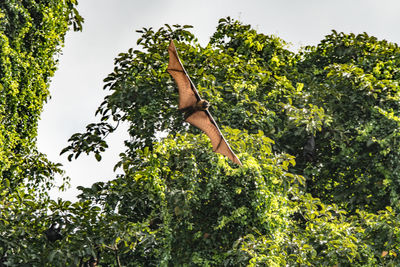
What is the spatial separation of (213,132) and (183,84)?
83cm

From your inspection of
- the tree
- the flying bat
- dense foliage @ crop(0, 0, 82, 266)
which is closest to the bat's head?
the flying bat

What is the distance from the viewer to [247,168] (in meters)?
7.97

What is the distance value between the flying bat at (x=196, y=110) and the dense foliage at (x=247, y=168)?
0.79 ft

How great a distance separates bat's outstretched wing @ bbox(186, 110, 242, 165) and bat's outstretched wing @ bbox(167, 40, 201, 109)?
0.21 metres

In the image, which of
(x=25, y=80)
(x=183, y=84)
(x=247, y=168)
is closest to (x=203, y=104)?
(x=183, y=84)

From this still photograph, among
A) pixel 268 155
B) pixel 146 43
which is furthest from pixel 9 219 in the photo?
pixel 146 43

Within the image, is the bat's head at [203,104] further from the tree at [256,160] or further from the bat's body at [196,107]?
the tree at [256,160]

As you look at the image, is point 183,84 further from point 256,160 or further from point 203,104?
point 256,160

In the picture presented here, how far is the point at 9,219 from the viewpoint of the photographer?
787 centimetres

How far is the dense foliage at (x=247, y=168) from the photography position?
25.2 feet

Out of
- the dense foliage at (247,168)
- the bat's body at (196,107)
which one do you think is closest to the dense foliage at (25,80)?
the dense foliage at (247,168)

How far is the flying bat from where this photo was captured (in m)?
7.76

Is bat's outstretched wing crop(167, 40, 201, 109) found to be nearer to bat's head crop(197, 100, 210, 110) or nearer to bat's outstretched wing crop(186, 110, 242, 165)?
bat's head crop(197, 100, 210, 110)

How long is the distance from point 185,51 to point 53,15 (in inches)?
119
